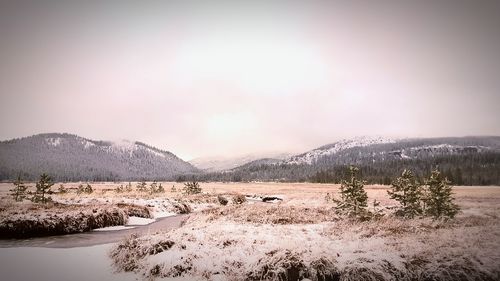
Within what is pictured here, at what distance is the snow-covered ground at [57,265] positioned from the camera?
1136cm

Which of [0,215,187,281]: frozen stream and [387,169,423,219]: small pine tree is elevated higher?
[387,169,423,219]: small pine tree

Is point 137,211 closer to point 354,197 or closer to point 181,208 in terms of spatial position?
point 181,208

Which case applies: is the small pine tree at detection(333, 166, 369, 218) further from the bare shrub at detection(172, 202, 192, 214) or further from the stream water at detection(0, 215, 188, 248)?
the bare shrub at detection(172, 202, 192, 214)

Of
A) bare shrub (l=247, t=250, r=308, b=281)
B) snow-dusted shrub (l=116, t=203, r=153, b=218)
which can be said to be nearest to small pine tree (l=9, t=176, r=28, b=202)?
snow-dusted shrub (l=116, t=203, r=153, b=218)

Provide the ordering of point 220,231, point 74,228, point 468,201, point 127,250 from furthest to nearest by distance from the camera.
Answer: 1. point 74,228
2. point 468,201
3. point 220,231
4. point 127,250

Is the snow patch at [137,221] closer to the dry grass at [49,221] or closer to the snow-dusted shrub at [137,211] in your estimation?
the snow-dusted shrub at [137,211]

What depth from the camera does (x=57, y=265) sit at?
43.4ft

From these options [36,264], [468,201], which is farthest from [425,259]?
[36,264]

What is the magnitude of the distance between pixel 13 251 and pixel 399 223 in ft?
64.5

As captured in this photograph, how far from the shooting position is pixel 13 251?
1639 cm

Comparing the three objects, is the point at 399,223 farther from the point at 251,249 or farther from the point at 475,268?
the point at 251,249

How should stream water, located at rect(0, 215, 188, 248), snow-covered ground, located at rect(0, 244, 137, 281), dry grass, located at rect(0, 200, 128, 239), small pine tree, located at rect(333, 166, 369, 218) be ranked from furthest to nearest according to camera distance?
1. small pine tree, located at rect(333, 166, 369, 218)
2. dry grass, located at rect(0, 200, 128, 239)
3. stream water, located at rect(0, 215, 188, 248)
4. snow-covered ground, located at rect(0, 244, 137, 281)

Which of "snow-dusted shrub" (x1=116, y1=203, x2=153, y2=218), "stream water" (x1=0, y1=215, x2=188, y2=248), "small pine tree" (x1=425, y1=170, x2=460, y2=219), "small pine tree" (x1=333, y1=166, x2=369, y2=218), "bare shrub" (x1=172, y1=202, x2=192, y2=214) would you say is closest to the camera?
"stream water" (x1=0, y1=215, x2=188, y2=248)

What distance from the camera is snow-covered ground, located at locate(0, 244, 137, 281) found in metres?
11.4
